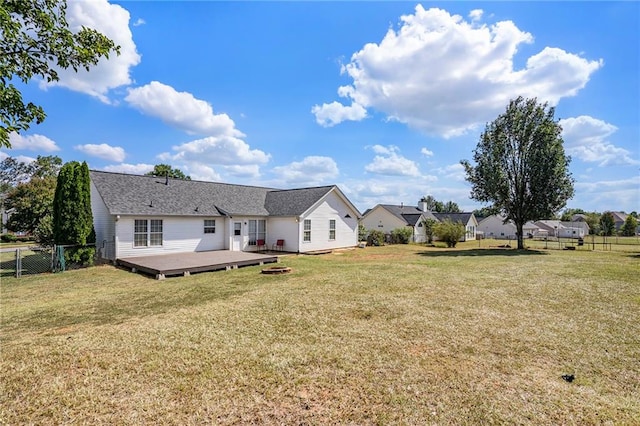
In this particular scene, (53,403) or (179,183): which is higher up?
(179,183)

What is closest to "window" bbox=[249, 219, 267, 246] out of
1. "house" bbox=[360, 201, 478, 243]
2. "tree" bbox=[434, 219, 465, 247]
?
"tree" bbox=[434, 219, 465, 247]

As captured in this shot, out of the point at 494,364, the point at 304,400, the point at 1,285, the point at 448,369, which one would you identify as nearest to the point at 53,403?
the point at 304,400

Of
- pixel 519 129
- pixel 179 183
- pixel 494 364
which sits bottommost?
pixel 494 364

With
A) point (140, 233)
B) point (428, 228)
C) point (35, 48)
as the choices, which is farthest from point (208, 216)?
point (428, 228)

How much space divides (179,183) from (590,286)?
20.8 meters

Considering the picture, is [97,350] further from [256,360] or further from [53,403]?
[256,360]

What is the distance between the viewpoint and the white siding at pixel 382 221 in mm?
36469

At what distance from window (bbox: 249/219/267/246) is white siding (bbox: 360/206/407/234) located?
1839cm

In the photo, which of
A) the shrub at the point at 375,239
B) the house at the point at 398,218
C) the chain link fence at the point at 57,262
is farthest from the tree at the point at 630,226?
the chain link fence at the point at 57,262

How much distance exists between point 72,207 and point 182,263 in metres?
5.88

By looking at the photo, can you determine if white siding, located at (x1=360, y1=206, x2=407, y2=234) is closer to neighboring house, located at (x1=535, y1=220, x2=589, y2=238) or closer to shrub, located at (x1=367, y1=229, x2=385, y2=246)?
shrub, located at (x1=367, y1=229, x2=385, y2=246)

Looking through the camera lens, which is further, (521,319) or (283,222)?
(283,222)

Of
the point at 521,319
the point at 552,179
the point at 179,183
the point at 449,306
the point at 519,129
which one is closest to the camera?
the point at 521,319

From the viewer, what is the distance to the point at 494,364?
4.73 meters
